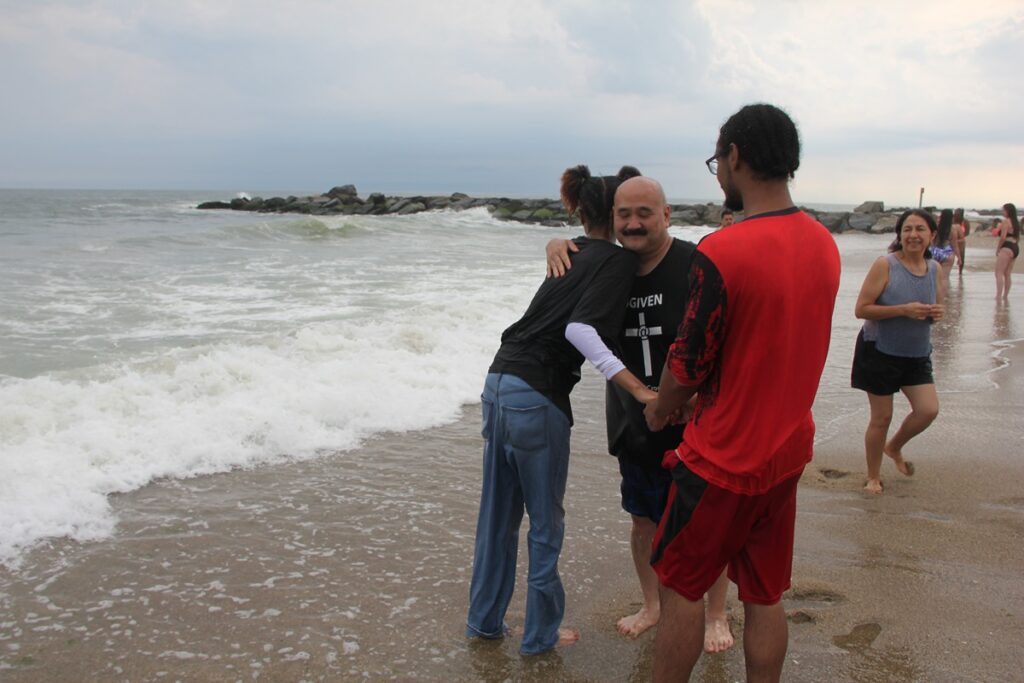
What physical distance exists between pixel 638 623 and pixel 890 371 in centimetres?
260

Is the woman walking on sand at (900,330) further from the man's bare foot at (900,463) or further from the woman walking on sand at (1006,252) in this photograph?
the woman walking on sand at (1006,252)

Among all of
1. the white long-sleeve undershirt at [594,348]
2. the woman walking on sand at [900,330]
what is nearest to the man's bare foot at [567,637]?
the white long-sleeve undershirt at [594,348]

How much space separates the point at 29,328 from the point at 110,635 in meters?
7.71

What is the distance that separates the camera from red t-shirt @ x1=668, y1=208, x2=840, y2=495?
7.09 ft

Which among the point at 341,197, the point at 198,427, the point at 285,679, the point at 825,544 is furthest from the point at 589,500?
the point at 341,197

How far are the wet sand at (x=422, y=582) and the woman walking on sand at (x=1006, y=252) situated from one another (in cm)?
1000

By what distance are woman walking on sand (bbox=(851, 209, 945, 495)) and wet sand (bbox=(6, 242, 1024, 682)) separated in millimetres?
447

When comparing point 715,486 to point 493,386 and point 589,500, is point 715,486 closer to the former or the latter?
point 493,386

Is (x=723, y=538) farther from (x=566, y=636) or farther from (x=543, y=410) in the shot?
(x=566, y=636)

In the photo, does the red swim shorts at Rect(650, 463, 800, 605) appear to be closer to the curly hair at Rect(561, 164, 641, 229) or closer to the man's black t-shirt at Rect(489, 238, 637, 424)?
the man's black t-shirt at Rect(489, 238, 637, 424)

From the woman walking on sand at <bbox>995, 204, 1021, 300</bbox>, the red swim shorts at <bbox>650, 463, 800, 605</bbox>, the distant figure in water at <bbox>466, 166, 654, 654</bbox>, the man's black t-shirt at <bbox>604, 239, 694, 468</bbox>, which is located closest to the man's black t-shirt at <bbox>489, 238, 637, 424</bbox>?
the distant figure in water at <bbox>466, 166, 654, 654</bbox>

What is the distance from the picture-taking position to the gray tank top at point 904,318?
476cm

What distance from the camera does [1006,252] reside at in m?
13.9

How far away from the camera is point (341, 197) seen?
192 ft
